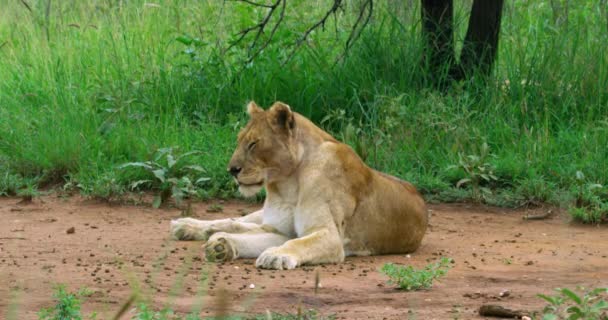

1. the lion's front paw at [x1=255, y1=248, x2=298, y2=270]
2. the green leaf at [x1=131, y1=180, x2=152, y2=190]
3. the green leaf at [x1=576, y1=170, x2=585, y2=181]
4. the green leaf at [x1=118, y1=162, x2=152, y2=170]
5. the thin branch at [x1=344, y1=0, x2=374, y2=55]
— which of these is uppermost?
the thin branch at [x1=344, y1=0, x2=374, y2=55]

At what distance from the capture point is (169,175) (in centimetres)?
789

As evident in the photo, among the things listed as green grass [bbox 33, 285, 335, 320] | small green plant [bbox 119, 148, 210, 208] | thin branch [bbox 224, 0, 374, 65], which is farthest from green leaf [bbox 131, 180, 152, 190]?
green grass [bbox 33, 285, 335, 320]

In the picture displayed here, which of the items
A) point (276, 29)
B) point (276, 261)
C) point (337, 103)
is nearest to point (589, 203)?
point (337, 103)

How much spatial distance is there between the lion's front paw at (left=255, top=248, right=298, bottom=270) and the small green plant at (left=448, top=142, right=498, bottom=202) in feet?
8.18

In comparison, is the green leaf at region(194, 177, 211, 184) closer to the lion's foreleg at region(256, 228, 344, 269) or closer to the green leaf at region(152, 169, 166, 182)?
the green leaf at region(152, 169, 166, 182)

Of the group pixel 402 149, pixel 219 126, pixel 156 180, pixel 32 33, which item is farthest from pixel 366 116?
pixel 32 33

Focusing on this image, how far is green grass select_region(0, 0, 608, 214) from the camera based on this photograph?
8039 mm

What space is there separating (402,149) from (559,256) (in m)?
2.28

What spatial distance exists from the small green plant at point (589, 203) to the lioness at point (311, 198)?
4.80 feet

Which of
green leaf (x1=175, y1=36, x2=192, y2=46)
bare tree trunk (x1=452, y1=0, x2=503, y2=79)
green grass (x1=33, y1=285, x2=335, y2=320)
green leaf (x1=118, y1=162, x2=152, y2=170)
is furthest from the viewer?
green leaf (x1=175, y1=36, x2=192, y2=46)

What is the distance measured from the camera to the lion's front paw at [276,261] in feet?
18.1

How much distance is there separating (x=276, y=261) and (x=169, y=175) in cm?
254

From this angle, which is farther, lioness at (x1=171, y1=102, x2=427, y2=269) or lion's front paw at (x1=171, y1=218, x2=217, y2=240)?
lion's front paw at (x1=171, y1=218, x2=217, y2=240)

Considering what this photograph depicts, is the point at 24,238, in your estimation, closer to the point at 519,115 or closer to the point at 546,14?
the point at 519,115
